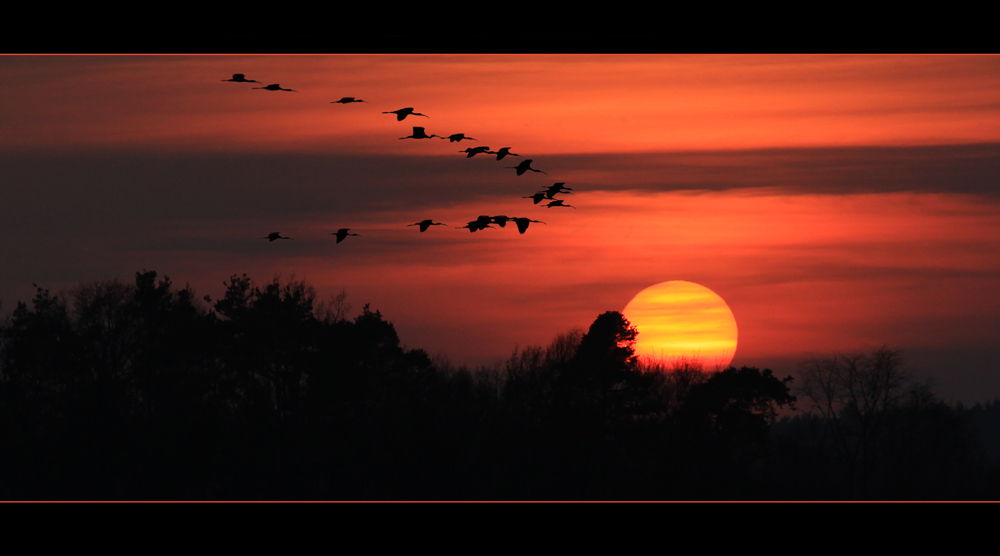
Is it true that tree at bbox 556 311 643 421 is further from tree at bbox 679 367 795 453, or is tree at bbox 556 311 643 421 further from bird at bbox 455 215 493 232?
bird at bbox 455 215 493 232

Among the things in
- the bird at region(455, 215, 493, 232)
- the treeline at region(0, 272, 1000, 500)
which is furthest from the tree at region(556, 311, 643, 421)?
the bird at region(455, 215, 493, 232)

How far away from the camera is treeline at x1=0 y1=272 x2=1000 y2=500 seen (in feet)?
194

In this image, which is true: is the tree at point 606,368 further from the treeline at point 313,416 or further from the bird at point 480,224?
the bird at point 480,224

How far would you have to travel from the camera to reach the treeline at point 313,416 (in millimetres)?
59250

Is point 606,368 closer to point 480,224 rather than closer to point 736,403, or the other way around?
point 736,403

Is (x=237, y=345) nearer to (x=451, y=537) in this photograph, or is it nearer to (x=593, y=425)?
(x=593, y=425)

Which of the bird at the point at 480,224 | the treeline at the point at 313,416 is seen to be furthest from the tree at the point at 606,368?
the bird at the point at 480,224

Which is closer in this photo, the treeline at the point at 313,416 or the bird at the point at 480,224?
the bird at the point at 480,224

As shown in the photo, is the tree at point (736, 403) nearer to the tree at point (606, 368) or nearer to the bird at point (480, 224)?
the tree at point (606, 368)

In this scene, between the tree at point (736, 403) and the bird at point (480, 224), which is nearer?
the bird at point (480, 224)

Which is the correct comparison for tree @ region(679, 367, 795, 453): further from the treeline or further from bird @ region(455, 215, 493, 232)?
bird @ region(455, 215, 493, 232)

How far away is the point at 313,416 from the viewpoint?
61.0m

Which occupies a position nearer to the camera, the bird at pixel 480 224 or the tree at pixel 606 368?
the bird at pixel 480 224

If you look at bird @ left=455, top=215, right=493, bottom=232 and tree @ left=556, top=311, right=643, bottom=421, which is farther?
tree @ left=556, top=311, right=643, bottom=421
